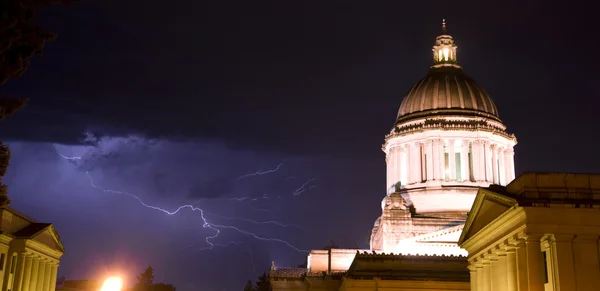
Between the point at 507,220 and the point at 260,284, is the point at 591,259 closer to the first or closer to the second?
the point at 507,220

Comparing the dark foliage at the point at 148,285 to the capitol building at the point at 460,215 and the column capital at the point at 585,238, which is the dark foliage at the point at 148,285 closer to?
the capitol building at the point at 460,215

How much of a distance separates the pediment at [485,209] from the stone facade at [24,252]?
28.7 metres

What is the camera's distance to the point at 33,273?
53.2 m

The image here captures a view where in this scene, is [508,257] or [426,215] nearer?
[508,257]

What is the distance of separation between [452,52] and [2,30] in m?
63.7

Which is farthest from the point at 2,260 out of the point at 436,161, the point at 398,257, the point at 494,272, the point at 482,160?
the point at 482,160

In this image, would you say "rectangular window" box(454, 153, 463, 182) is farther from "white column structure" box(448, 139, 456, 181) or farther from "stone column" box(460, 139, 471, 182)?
"white column structure" box(448, 139, 456, 181)

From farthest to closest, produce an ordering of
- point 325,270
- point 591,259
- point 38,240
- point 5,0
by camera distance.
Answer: point 325,270
point 38,240
point 591,259
point 5,0

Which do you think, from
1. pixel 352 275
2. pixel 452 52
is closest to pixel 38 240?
pixel 352 275

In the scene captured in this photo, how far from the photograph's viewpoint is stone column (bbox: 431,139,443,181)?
71562 mm

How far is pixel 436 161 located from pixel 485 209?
31808mm

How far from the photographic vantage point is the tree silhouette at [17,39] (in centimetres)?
2091

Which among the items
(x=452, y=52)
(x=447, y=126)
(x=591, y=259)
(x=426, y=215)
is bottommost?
(x=591, y=259)

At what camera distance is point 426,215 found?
230ft
